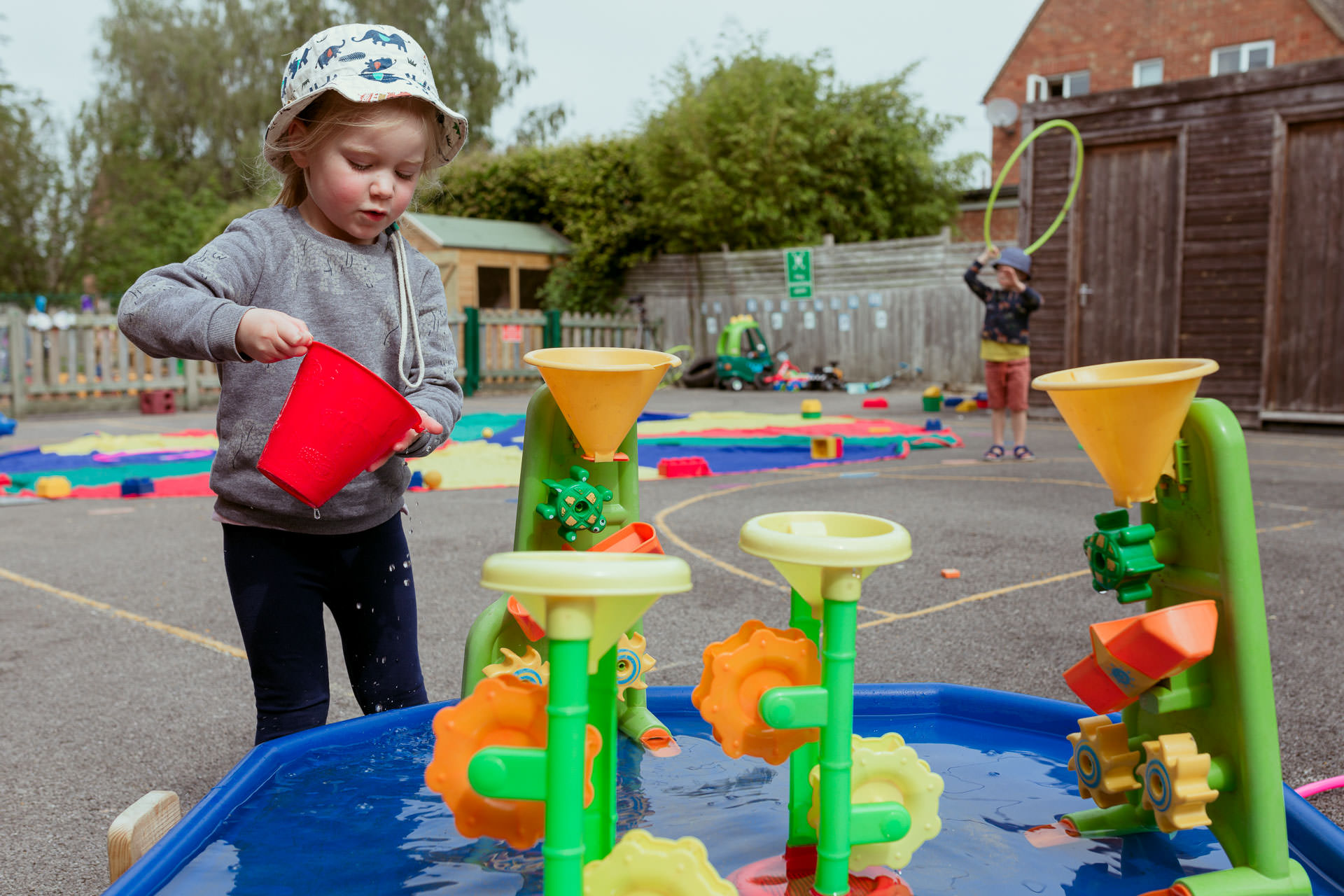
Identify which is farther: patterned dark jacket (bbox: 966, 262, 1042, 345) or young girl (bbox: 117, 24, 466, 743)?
patterned dark jacket (bbox: 966, 262, 1042, 345)

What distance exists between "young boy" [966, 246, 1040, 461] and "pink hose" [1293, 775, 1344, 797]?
5799 millimetres

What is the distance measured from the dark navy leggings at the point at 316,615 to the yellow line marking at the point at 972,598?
174 centimetres

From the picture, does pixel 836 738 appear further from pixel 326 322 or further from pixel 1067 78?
pixel 1067 78

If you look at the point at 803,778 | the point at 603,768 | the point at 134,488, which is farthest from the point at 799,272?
the point at 603,768

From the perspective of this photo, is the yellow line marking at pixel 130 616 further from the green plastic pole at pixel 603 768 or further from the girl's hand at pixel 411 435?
the green plastic pole at pixel 603 768

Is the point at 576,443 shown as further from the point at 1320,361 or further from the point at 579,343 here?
the point at 579,343

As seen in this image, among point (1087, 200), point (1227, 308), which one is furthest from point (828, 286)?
point (1227, 308)

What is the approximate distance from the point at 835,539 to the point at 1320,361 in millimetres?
10929

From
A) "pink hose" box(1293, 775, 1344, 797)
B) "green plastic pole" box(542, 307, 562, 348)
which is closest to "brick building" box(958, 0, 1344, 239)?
"green plastic pole" box(542, 307, 562, 348)

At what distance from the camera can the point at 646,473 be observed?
294 inches

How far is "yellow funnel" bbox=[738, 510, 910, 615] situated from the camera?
128 cm

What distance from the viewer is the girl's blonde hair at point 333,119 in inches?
76.0

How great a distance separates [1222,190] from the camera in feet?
34.8

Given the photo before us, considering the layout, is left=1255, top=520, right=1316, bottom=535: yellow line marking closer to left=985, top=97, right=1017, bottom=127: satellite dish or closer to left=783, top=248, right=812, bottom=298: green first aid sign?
left=985, top=97, right=1017, bottom=127: satellite dish
